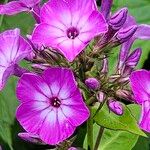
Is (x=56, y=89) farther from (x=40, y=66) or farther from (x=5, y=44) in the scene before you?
(x=5, y=44)

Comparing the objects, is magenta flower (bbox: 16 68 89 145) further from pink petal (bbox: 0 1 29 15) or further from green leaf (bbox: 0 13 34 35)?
green leaf (bbox: 0 13 34 35)

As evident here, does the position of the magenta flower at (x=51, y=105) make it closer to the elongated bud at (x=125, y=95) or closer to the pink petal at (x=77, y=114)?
the pink petal at (x=77, y=114)

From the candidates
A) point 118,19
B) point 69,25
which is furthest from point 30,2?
point 118,19

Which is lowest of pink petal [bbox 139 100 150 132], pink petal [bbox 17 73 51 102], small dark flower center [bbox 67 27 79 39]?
pink petal [bbox 139 100 150 132]

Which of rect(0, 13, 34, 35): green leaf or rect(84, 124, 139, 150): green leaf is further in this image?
rect(0, 13, 34, 35): green leaf

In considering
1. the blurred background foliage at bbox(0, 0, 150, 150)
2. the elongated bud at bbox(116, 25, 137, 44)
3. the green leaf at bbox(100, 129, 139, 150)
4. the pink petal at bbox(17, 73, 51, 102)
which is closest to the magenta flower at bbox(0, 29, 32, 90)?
the pink petal at bbox(17, 73, 51, 102)

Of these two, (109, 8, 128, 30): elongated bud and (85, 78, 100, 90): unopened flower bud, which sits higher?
(109, 8, 128, 30): elongated bud
